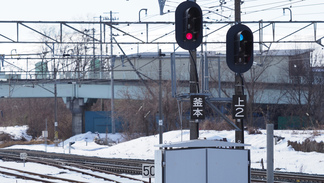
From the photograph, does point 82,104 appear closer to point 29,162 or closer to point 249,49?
point 29,162

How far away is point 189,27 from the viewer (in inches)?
467

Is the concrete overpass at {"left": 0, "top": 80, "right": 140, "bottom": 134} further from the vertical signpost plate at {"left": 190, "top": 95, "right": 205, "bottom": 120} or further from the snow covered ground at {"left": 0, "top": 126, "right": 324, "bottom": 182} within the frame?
the vertical signpost plate at {"left": 190, "top": 95, "right": 205, "bottom": 120}

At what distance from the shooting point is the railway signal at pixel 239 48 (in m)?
11.7

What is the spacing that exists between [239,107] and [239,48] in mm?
1922

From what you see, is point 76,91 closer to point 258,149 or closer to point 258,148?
point 258,148

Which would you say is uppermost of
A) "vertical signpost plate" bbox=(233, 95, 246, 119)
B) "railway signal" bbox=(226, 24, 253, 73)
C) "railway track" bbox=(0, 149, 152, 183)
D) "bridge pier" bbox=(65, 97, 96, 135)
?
"railway signal" bbox=(226, 24, 253, 73)

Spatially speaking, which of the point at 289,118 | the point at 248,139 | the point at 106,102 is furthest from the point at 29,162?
the point at 106,102

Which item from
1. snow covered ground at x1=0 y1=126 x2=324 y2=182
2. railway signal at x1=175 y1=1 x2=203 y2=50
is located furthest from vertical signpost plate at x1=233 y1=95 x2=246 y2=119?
snow covered ground at x1=0 y1=126 x2=324 y2=182

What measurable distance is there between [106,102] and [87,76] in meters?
18.7

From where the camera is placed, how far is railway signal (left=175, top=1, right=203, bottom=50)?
1187 centimetres

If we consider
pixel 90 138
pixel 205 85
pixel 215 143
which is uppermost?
pixel 205 85

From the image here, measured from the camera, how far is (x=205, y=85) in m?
16.2

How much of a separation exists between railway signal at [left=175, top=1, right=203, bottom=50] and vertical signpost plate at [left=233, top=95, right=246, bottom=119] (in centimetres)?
196

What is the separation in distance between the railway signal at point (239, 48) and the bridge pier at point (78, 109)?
5194 cm
